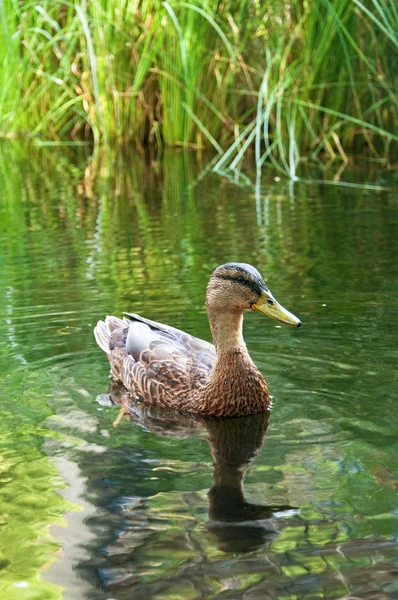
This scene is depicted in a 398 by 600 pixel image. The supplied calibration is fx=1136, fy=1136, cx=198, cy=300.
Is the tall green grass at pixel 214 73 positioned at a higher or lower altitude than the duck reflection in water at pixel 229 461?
higher

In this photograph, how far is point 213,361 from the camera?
578cm

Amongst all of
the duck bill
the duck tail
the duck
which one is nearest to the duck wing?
the duck

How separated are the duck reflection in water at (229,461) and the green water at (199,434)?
0.04 ft

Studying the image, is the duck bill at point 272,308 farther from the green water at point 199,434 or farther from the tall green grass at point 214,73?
the tall green grass at point 214,73

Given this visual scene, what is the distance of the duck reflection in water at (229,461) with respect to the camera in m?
3.94

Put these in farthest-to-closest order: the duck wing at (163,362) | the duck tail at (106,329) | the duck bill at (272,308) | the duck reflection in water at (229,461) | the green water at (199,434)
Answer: the duck tail at (106,329), the duck wing at (163,362), the duck bill at (272,308), the duck reflection in water at (229,461), the green water at (199,434)

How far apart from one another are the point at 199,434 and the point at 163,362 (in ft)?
2.18

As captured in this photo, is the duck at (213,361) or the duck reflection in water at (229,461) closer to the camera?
the duck reflection in water at (229,461)

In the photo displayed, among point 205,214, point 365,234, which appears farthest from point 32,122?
point 365,234

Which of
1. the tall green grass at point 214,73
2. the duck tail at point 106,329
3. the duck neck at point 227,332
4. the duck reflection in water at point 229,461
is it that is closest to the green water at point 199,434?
the duck reflection in water at point 229,461

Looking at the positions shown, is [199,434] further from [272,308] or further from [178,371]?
[272,308]

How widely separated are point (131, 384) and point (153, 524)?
1809 millimetres

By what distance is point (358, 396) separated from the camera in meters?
5.34

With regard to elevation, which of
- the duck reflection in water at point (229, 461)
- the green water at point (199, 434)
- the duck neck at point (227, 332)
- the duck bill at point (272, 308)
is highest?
the duck bill at point (272, 308)
